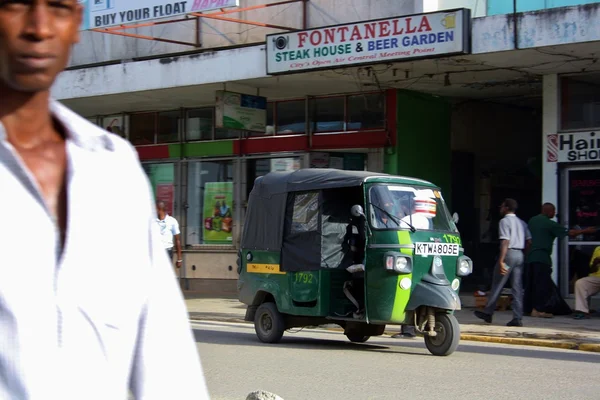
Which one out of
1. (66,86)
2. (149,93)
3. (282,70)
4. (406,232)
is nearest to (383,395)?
(406,232)

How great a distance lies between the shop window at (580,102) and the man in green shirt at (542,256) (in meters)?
2.29

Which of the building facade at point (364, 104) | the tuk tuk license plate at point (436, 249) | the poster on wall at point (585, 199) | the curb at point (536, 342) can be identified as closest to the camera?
the tuk tuk license plate at point (436, 249)

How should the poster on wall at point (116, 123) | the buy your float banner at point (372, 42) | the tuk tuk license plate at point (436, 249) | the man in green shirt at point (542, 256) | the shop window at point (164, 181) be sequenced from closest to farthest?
the tuk tuk license plate at point (436, 249) < the man in green shirt at point (542, 256) < the buy your float banner at point (372, 42) < the shop window at point (164, 181) < the poster on wall at point (116, 123)

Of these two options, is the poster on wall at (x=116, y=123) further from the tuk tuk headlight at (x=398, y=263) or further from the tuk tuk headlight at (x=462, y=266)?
the tuk tuk headlight at (x=398, y=263)

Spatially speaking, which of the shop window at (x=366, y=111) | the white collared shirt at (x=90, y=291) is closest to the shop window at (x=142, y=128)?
the shop window at (x=366, y=111)

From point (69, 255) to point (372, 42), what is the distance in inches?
600

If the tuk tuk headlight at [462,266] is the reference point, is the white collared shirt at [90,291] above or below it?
above

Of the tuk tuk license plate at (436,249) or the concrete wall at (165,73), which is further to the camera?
the concrete wall at (165,73)

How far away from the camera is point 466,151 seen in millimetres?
22344

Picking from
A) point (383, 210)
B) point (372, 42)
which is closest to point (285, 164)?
point (372, 42)

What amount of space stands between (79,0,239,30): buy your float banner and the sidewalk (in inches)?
223

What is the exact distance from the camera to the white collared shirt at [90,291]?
1.63 m

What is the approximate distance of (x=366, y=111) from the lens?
20156mm

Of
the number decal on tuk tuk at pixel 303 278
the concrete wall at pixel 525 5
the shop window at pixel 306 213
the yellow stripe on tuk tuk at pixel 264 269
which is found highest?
the concrete wall at pixel 525 5
